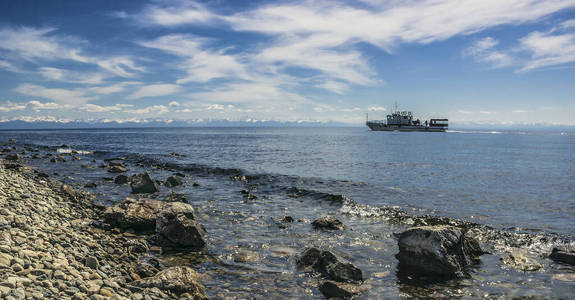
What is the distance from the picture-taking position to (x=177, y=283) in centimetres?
843

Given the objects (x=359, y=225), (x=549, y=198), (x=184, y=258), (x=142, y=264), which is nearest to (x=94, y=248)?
(x=142, y=264)

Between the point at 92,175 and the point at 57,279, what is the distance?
2790 cm

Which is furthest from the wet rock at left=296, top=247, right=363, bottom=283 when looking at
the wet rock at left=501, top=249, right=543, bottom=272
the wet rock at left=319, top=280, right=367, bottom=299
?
the wet rock at left=501, top=249, right=543, bottom=272

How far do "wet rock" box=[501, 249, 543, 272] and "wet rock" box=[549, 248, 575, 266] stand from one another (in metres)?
0.81

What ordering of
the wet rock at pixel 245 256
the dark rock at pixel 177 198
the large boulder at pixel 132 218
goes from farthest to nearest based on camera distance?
the dark rock at pixel 177 198
the large boulder at pixel 132 218
the wet rock at pixel 245 256

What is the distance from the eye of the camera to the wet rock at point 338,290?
29.7 ft

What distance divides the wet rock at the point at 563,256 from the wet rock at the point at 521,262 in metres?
0.81

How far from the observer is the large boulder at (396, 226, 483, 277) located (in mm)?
10477

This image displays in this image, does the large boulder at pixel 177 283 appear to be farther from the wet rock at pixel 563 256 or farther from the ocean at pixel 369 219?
the wet rock at pixel 563 256

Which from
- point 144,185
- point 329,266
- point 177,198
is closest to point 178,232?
point 329,266

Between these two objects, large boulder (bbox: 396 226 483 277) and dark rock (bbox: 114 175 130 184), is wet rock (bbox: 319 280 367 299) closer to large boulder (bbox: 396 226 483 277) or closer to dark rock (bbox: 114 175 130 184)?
large boulder (bbox: 396 226 483 277)

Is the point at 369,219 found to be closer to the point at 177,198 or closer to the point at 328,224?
the point at 328,224

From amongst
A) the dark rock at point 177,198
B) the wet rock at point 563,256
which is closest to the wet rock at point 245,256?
the dark rock at point 177,198

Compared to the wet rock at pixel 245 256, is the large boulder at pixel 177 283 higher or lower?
higher
